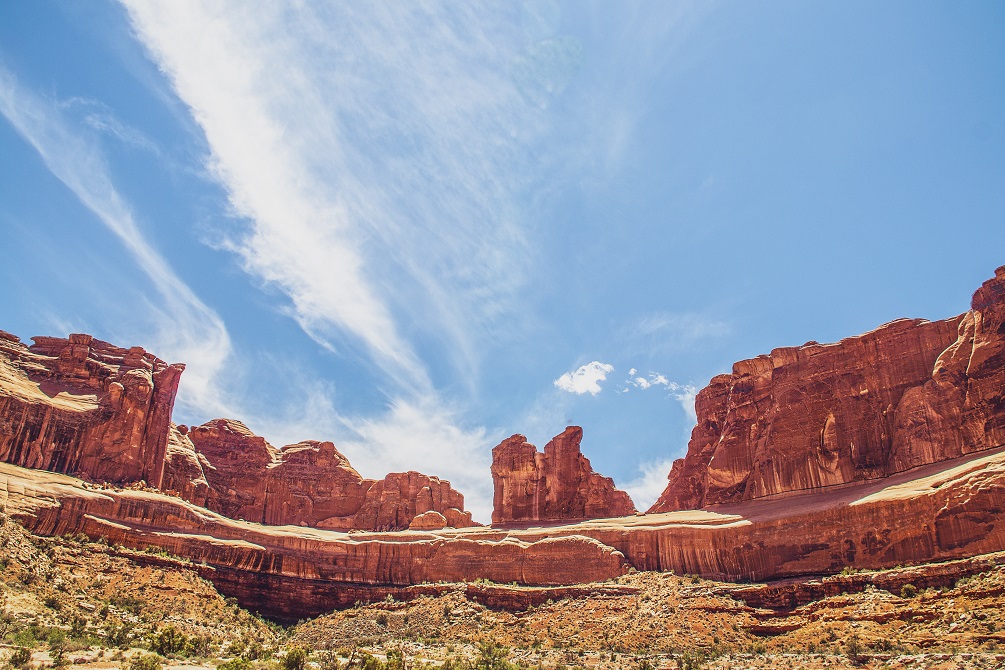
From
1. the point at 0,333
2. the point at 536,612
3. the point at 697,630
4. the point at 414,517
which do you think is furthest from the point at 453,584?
the point at 0,333

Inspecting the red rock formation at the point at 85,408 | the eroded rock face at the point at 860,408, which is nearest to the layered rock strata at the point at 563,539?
the eroded rock face at the point at 860,408

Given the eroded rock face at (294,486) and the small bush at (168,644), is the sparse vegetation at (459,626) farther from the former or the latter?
the eroded rock face at (294,486)

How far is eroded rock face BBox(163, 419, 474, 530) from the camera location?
79062mm

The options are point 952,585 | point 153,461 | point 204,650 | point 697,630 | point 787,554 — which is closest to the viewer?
point 204,650

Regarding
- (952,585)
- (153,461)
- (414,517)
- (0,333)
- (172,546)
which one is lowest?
(952,585)

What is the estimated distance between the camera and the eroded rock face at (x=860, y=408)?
51.4 meters

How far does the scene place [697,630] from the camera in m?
42.9

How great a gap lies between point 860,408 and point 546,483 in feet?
106

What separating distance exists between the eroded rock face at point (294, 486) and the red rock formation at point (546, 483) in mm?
5466

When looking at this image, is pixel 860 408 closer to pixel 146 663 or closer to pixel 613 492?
pixel 613 492

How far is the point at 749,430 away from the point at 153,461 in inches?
Result: 2353

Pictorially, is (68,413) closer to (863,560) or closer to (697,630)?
(697,630)

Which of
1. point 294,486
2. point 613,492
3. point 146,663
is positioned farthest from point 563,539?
point 146,663

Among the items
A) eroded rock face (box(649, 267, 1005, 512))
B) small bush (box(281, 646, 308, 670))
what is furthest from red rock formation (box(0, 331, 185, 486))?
eroded rock face (box(649, 267, 1005, 512))
